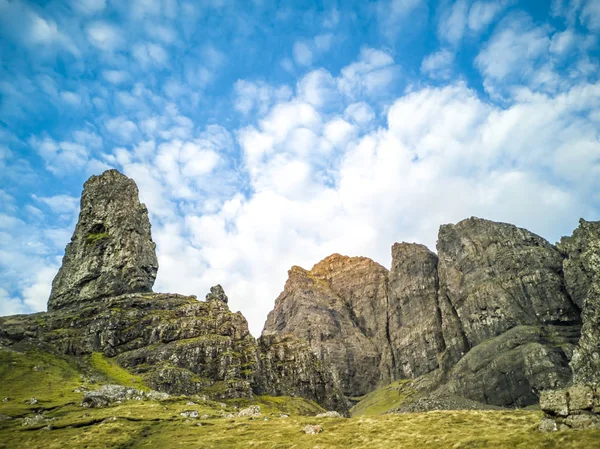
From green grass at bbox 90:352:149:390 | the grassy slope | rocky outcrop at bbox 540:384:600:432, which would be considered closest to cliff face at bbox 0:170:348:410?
green grass at bbox 90:352:149:390

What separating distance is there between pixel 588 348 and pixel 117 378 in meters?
184

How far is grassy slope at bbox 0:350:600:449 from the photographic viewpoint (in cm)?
4656

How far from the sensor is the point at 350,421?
70812 millimetres

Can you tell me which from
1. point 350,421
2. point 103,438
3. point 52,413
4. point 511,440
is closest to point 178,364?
point 52,413

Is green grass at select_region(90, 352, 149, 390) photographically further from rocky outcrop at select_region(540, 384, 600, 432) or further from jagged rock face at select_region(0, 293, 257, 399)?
rocky outcrop at select_region(540, 384, 600, 432)

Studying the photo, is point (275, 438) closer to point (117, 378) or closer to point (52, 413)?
point (52, 413)

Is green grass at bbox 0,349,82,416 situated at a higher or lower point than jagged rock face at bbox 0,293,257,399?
lower

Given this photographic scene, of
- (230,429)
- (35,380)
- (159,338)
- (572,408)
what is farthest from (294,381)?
(572,408)

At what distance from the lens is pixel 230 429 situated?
7281 centimetres

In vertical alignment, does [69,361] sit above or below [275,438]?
above

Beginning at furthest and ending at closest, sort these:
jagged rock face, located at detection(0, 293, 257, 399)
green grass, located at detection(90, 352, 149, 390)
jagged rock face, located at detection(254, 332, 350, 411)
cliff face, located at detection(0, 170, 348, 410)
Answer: jagged rock face, located at detection(254, 332, 350, 411) → cliff face, located at detection(0, 170, 348, 410) → jagged rock face, located at detection(0, 293, 257, 399) → green grass, located at detection(90, 352, 149, 390)

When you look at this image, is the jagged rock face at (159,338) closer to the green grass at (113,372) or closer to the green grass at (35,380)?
the green grass at (113,372)

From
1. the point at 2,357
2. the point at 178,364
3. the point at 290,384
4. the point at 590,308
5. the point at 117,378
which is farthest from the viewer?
the point at 290,384

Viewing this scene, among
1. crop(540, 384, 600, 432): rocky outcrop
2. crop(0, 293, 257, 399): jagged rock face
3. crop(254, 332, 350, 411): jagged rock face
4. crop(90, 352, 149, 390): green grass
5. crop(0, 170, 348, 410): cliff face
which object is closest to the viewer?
crop(540, 384, 600, 432): rocky outcrop
